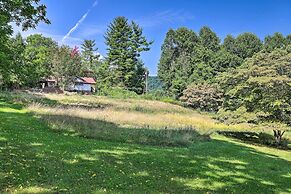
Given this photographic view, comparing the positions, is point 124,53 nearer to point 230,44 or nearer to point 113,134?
point 230,44

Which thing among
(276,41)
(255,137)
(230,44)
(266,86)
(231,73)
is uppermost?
(276,41)

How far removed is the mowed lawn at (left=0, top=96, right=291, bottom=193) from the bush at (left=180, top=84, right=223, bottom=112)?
1583 inches

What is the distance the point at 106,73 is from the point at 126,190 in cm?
5945

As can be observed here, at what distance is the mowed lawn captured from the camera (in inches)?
322

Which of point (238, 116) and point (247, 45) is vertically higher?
point (247, 45)

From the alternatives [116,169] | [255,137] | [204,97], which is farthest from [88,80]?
[116,169]

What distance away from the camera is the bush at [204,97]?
55.8 m

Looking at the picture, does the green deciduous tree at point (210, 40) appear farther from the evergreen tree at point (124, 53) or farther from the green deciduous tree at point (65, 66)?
the green deciduous tree at point (65, 66)

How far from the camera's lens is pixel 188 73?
232 ft

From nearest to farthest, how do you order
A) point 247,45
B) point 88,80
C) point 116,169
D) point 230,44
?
point 116,169
point 247,45
point 230,44
point 88,80

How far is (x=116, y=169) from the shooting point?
10133 millimetres

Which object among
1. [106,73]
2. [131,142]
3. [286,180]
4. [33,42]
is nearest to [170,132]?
[131,142]

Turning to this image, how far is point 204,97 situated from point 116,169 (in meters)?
47.1

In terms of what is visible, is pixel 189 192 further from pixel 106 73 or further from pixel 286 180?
pixel 106 73
